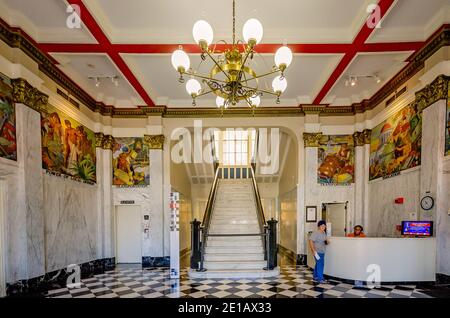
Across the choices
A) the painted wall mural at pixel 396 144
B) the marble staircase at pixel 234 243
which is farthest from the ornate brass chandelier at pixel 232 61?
the marble staircase at pixel 234 243

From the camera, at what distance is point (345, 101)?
955cm

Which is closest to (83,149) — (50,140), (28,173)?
(50,140)

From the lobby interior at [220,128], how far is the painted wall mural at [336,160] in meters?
0.04

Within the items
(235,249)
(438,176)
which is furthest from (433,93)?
(235,249)

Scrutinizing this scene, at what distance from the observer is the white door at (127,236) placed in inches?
385

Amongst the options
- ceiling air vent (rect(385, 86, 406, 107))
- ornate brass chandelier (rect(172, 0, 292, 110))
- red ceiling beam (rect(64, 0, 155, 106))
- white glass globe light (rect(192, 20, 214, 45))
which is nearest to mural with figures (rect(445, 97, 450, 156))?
ceiling air vent (rect(385, 86, 406, 107))

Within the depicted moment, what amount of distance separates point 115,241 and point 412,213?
833cm

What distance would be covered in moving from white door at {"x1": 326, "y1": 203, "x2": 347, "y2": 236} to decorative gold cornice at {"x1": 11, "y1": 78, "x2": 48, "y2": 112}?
27.8 ft

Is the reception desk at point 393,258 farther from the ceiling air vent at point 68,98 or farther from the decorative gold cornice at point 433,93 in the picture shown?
the ceiling air vent at point 68,98

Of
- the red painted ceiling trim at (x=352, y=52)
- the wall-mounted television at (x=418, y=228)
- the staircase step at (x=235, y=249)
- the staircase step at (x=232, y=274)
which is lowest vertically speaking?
the staircase step at (x=232, y=274)

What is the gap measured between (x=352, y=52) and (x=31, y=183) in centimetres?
698

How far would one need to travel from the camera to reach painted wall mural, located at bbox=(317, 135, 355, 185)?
950 cm

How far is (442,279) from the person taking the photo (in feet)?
18.0
